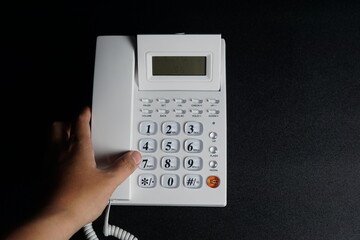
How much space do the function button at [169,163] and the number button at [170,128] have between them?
4 centimetres

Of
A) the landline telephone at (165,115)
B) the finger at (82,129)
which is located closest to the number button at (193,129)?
the landline telephone at (165,115)

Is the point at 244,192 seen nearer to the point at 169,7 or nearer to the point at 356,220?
the point at 356,220

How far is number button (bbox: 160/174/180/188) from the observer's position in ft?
1.84

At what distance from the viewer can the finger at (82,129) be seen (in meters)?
0.55

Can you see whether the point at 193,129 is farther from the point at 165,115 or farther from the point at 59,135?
the point at 59,135

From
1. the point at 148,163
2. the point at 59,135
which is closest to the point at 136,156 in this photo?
the point at 148,163

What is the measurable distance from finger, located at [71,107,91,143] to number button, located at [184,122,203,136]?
140 millimetres

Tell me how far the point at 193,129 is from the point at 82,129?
16 centimetres

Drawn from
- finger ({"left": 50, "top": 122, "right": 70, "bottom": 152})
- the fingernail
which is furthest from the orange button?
finger ({"left": 50, "top": 122, "right": 70, "bottom": 152})

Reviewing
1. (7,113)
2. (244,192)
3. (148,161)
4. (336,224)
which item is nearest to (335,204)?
(336,224)

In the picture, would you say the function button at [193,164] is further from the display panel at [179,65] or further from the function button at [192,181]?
the display panel at [179,65]

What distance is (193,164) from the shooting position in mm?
562

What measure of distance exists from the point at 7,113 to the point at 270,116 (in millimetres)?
443

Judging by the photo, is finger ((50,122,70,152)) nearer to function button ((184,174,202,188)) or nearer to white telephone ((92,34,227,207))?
white telephone ((92,34,227,207))
